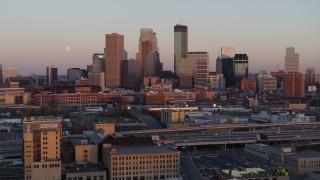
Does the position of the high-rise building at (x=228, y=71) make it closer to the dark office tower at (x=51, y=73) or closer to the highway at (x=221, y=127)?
the dark office tower at (x=51, y=73)

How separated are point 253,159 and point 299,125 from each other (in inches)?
740

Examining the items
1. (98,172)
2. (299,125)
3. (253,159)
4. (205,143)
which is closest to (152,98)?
(299,125)

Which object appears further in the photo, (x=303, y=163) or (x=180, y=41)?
(x=180, y=41)

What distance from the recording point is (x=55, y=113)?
5897 cm

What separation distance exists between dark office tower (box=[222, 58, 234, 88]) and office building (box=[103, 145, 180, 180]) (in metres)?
96.2

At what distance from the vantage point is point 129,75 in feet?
372

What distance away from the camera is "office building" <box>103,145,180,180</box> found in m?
28.3

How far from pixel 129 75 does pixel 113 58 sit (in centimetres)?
891

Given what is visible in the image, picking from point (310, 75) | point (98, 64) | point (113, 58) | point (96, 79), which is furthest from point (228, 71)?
point (96, 79)

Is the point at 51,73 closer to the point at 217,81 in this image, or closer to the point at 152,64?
the point at 152,64

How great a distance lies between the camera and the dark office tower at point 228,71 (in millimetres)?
124750

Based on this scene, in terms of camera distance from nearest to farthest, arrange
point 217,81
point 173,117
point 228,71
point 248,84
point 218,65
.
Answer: point 173,117 < point 248,84 < point 217,81 < point 228,71 < point 218,65

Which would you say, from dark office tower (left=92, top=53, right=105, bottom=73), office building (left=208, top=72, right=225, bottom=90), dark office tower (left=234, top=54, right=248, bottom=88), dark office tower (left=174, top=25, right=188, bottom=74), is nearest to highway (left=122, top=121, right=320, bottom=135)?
office building (left=208, top=72, right=225, bottom=90)

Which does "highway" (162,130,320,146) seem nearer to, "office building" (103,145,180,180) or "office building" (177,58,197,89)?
"office building" (103,145,180,180)
